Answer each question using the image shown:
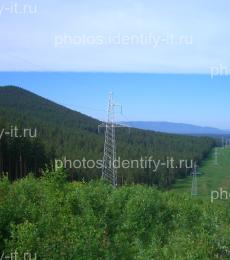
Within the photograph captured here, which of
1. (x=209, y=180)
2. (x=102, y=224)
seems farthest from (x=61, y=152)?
(x=102, y=224)

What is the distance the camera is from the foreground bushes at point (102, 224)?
33250 mm

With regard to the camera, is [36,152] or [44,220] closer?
[44,220]

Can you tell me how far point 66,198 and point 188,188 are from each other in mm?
88243

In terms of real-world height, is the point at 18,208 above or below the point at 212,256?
above

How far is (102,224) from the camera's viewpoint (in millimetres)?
46812

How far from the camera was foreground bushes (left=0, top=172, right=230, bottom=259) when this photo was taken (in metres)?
33.2

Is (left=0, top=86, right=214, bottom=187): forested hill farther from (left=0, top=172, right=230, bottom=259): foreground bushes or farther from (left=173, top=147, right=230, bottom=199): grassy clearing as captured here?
(left=0, top=172, right=230, bottom=259): foreground bushes

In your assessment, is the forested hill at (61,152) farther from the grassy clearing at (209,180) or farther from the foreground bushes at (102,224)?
the foreground bushes at (102,224)

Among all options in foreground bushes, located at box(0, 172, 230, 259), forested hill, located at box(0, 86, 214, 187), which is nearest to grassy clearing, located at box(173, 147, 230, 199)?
forested hill, located at box(0, 86, 214, 187)

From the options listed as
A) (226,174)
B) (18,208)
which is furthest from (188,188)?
(18,208)

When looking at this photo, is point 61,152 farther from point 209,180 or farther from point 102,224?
point 102,224

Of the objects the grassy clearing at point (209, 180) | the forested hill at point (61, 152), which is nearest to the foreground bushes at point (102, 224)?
the forested hill at point (61, 152)

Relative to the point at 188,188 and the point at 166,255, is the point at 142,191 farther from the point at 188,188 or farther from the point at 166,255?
the point at 188,188

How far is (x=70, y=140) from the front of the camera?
443ft
